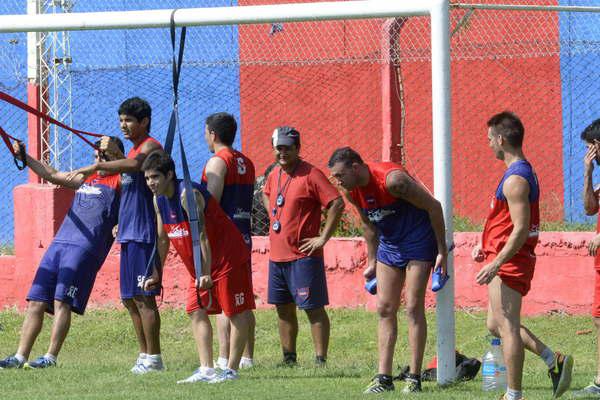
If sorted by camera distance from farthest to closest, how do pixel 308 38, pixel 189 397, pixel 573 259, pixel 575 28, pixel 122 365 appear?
pixel 308 38 → pixel 575 28 → pixel 573 259 → pixel 122 365 → pixel 189 397

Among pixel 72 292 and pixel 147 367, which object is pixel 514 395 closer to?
pixel 147 367

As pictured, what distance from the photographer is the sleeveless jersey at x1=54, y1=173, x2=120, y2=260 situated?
966 cm

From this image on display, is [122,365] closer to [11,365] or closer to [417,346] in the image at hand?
[11,365]

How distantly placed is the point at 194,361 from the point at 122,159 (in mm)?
2027

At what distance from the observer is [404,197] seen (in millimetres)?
7770

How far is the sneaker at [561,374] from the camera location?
24.2 feet

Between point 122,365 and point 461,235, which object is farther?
point 461,235

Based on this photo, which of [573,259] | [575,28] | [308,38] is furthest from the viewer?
[308,38]

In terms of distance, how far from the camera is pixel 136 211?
921 cm

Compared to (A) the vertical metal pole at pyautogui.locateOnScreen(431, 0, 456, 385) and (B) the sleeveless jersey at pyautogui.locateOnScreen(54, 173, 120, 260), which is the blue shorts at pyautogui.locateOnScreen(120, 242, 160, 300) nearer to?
(B) the sleeveless jersey at pyautogui.locateOnScreen(54, 173, 120, 260)

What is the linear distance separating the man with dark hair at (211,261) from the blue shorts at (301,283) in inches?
39.2

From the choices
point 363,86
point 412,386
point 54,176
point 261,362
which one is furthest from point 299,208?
point 363,86

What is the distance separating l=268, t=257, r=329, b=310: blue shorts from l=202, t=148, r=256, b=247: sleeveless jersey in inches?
15.4

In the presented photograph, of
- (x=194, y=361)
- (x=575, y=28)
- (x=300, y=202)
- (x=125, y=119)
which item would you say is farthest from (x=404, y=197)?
(x=575, y=28)
